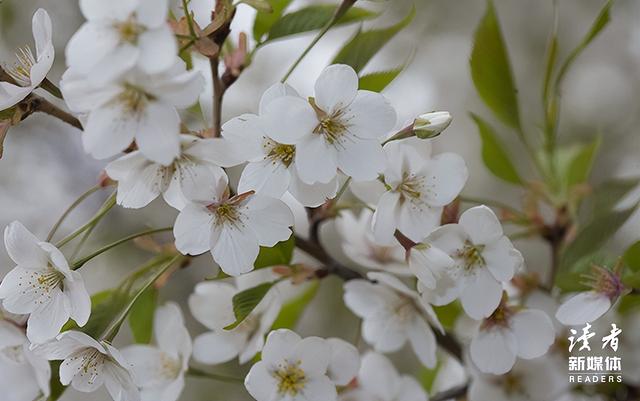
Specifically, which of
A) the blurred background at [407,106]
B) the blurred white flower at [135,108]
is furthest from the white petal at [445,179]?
the blurred background at [407,106]

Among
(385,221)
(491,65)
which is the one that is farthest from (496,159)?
(385,221)

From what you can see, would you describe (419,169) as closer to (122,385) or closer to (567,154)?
(122,385)

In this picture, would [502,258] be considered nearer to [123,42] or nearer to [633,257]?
[633,257]

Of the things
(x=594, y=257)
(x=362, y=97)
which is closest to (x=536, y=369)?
(x=594, y=257)

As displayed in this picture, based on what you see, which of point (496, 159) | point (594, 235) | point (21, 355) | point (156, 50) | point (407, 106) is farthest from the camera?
point (407, 106)

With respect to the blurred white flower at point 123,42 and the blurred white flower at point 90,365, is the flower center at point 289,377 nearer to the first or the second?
the blurred white flower at point 90,365
